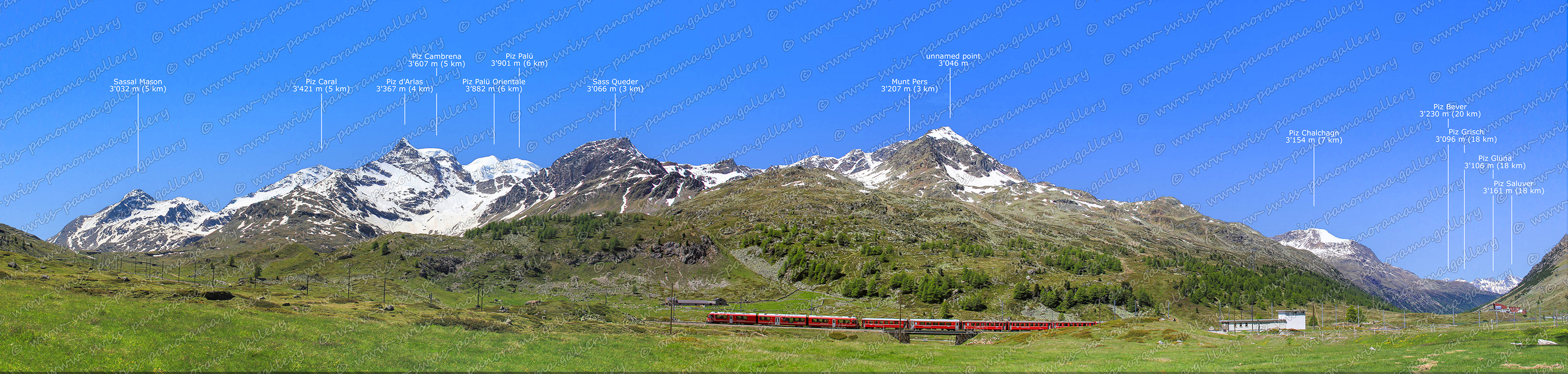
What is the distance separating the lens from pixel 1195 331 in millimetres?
111000

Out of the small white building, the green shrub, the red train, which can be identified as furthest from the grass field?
the small white building

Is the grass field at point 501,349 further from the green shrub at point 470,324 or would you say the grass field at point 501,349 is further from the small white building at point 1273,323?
the small white building at point 1273,323

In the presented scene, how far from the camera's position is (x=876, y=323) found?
151m

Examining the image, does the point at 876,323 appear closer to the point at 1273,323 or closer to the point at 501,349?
the point at 1273,323

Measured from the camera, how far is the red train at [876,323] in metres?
144

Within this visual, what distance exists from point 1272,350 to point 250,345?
84.9 meters

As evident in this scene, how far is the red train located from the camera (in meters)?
144

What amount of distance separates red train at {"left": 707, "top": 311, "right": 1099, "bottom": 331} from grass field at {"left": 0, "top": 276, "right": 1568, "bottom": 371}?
57.5 m

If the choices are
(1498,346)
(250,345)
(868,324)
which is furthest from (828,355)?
(868,324)

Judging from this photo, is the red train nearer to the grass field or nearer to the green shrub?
the grass field

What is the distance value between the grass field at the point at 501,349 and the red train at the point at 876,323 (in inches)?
2263

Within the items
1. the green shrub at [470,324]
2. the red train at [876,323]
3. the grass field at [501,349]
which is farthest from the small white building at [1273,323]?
the green shrub at [470,324]

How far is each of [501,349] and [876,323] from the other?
104 meters

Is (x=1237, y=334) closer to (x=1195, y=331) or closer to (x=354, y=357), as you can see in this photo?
(x=1195, y=331)
